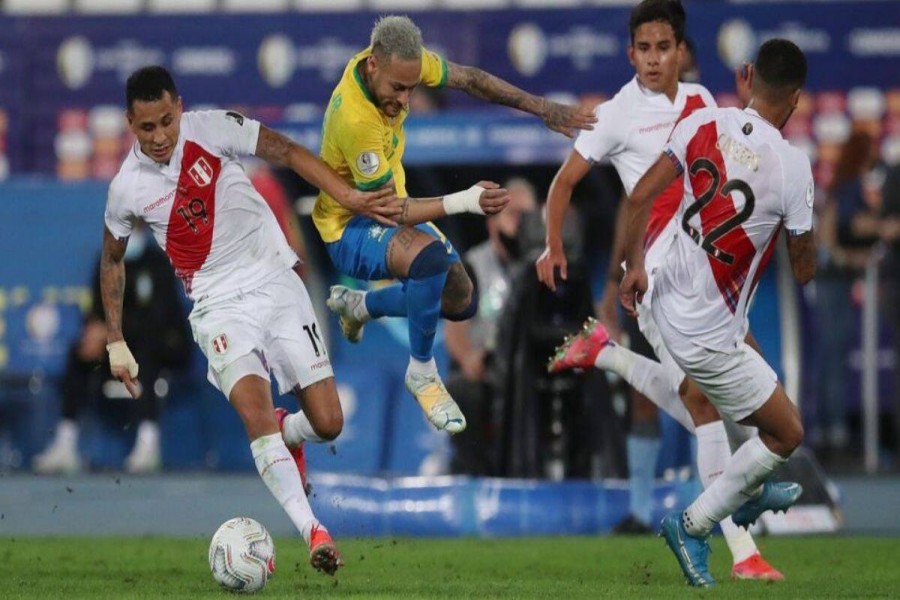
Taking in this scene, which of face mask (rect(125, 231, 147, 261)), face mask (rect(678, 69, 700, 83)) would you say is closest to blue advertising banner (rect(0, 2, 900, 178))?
face mask (rect(125, 231, 147, 261))

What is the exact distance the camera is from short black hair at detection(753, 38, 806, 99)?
9.12 m

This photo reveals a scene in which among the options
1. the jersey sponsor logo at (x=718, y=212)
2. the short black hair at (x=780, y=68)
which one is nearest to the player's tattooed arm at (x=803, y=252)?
the jersey sponsor logo at (x=718, y=212)

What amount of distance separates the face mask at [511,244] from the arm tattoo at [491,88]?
4.40 m

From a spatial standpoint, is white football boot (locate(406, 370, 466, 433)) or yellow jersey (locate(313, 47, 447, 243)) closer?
yellow jersey (locate(313, 47, 447, 243))

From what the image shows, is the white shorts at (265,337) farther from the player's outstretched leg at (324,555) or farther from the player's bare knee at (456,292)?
the player's outstretched leg at (324,555)

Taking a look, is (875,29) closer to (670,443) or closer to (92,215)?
(670,443)

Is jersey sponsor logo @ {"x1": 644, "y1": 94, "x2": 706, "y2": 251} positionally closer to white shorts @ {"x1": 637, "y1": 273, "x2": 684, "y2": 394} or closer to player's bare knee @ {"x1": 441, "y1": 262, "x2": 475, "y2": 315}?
white shorts @ {"x1": 637, "y1": 273, "x2": 684, "y2": 394}

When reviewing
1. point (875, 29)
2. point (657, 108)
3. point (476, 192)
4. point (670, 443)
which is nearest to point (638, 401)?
point (670, 443)

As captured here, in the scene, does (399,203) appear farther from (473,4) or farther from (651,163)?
(473,4)

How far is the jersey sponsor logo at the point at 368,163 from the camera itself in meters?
9.78

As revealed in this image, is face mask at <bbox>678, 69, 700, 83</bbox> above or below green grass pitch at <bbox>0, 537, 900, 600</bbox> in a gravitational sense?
above

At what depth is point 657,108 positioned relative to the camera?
10586mm

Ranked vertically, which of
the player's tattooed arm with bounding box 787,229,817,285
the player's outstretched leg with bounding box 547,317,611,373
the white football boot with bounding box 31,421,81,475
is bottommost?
the white football boot with bounding box 31,421,81,475

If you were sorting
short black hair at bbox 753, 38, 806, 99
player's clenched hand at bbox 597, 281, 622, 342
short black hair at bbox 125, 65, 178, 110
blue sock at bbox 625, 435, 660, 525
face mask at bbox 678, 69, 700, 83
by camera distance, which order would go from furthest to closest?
blue sock at bbox 625, 435, 660, 525 < player's clenched hand at bbox 597, 281, 622, 342 < face mask at bbox 678, 69, 700, 83 < short black hair at bbox 125, 65, 178, 110 < short black hair at bbox 753, 38, 806, 99
